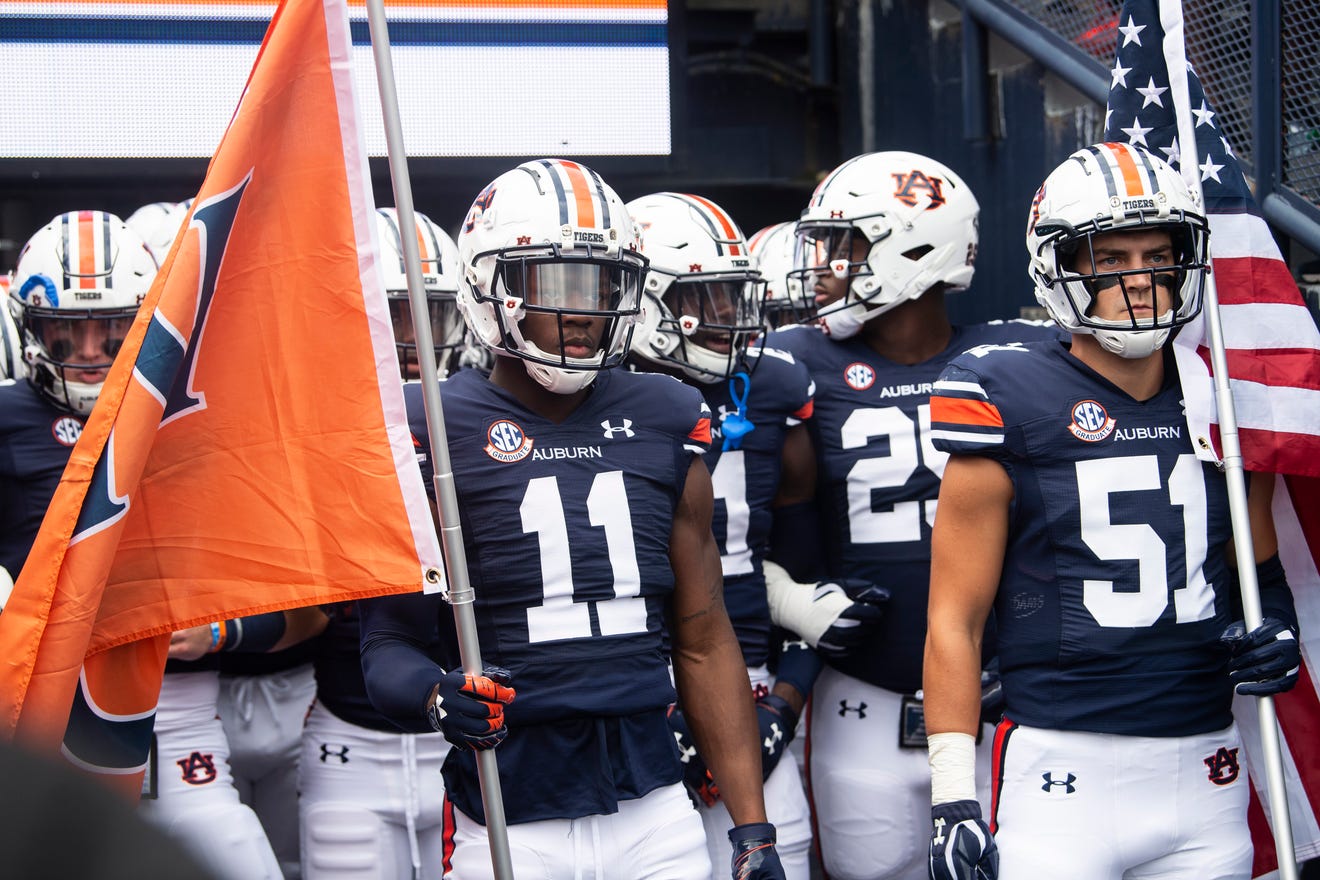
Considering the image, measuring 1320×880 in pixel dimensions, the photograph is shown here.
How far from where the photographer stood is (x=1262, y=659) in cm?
294

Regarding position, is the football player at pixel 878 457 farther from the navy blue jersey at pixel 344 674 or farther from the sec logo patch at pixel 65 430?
the sec logo patch at pixel 65 430

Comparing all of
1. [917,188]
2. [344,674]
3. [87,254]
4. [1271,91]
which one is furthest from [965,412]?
[87,254]

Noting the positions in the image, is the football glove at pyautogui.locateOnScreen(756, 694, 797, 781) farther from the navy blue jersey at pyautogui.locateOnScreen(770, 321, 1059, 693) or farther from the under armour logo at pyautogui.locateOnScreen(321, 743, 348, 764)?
the under armour logo at pyautogui.locateOnScreen(321, 743, 348, 764)

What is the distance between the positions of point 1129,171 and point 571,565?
1.43 meters

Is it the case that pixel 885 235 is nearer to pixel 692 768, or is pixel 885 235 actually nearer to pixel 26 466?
pixel 692 768

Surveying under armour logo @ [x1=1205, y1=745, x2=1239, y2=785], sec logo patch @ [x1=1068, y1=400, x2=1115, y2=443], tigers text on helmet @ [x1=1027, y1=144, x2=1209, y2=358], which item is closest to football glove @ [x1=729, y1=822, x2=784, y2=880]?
under armour logo @ [x1=1205, y1=745, x2=1239, y2=785]

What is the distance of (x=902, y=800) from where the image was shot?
412cm

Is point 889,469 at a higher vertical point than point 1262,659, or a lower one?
higher

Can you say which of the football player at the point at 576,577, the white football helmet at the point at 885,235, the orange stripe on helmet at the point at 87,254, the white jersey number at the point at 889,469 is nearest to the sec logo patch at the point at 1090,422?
the football player at the point at 576,577

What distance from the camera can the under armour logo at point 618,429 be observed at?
3014 mm

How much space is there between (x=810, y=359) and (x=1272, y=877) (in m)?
1.88

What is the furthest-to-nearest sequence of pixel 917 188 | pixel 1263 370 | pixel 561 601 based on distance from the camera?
pixel 917 188, pixel 1263 370, pixel 561 601

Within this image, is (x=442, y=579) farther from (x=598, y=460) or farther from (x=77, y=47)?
(x=77, y=47)

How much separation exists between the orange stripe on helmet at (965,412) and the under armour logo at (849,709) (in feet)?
4.56
